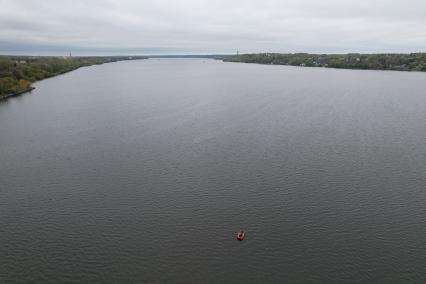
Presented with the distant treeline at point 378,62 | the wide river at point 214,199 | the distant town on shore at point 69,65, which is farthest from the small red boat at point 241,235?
the distant treeline at point 378,62

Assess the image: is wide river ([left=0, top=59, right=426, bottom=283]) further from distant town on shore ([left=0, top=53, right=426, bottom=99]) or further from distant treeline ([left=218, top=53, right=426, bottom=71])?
distant treeline ([left=218, top=53, right=426, bottom=71])

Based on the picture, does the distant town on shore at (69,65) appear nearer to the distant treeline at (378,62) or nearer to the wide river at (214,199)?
the distant treeline at (378,62)

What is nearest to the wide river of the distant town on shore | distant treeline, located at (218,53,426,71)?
the distant town on shore

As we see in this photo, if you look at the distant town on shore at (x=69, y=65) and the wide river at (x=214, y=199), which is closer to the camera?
the wide river at (x=214, y=199)

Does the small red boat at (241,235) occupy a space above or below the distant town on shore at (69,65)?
below

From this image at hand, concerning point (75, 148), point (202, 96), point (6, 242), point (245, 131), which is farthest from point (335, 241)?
point (202, 96)

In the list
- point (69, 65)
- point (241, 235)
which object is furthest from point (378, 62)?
point (241, 235)

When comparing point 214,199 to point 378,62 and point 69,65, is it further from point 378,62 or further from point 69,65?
point 69,65

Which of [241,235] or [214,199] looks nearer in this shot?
[241,235]

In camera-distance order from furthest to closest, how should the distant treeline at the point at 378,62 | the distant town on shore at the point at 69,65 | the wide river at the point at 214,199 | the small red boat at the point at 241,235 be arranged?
1. the distant treeline at the point at 378,62
2. the distant town on shore at the point at 69,65
3. the small red boat at the point at 241,235
4. the wide river at the point at 214,199

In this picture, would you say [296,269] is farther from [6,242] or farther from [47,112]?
[47,112]
